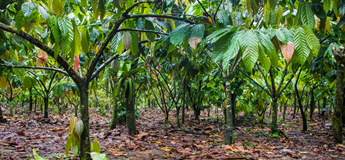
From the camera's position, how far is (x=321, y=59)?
10.4 feet

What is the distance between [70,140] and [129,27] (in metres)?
0.93

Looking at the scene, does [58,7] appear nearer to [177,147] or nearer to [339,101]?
[177,147]

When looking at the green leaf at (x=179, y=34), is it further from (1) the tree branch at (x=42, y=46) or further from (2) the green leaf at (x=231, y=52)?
A: (1) the tree branch at (x=42, y=46)

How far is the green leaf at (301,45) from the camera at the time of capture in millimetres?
770

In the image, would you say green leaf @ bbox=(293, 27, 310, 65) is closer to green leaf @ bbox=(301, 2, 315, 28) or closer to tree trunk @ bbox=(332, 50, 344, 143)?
green leaf @ bbox=(301, 2, 315, 28)

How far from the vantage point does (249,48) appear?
667mm

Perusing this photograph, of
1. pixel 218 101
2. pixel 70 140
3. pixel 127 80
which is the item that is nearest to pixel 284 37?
pixel 70 140

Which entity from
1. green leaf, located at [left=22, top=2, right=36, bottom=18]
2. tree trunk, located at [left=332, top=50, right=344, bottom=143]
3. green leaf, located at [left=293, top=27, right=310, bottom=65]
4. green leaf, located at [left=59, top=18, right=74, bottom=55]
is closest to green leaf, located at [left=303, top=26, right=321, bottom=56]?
green leaf, located at [left=293, top=27, right=310, bottom=65]

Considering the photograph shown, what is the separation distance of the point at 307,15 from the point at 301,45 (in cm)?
32

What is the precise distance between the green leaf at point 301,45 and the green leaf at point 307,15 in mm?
241

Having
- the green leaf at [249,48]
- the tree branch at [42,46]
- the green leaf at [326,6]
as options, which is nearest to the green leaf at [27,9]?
the tree branch at [42,46]

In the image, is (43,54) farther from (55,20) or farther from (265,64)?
(265,64)

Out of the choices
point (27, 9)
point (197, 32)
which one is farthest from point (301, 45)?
point (27, 9)

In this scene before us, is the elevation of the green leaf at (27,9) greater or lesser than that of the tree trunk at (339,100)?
greater
